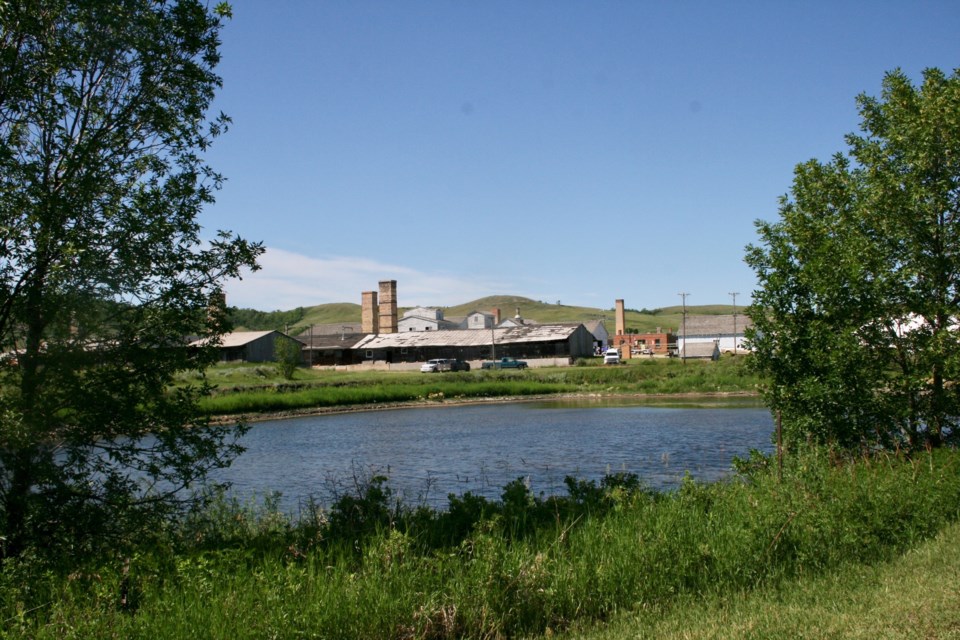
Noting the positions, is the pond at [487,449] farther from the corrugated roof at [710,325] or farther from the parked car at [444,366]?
the corrugated roof at [710,325]

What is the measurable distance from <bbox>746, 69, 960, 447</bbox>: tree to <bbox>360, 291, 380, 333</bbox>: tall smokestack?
92720 mm

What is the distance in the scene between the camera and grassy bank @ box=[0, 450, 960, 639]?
21.1ft

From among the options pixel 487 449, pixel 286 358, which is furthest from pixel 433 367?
pixel 487 449

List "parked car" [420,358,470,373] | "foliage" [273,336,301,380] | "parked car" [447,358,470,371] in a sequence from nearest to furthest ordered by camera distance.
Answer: "foliage" [273,336,301,380], "parked car" [420,358,470,373], "parked car" [447,358,470,371]

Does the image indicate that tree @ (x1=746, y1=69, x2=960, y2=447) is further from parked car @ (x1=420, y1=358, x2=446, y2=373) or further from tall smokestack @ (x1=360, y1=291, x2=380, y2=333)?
tall smokestack @ (x1=360, y1=291, x2=380, y2=333)

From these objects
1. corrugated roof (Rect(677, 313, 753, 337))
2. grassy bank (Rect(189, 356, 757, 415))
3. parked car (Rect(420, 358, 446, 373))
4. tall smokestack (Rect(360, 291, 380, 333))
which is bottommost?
grassy bank (Rect(189, 356, 757, 415))

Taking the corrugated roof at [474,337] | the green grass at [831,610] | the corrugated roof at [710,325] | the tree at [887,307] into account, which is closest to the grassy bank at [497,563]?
the green grass at [831,610]

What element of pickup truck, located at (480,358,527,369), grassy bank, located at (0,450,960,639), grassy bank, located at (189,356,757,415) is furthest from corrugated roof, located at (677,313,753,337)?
grassy bank, located at (0,450,960,639)

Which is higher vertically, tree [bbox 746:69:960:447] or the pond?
tree [bbox 746:69:960:447]

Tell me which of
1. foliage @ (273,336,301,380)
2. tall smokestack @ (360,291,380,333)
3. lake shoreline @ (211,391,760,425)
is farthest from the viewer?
tall smokestack @ (360,291,380,333)

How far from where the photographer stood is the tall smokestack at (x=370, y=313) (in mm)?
105625

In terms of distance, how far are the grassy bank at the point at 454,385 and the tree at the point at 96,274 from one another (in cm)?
4115

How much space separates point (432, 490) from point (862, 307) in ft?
32.6

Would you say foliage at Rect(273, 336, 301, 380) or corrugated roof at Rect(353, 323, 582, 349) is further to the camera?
corrugated roof at Rect(353, 323, 582, 349)
